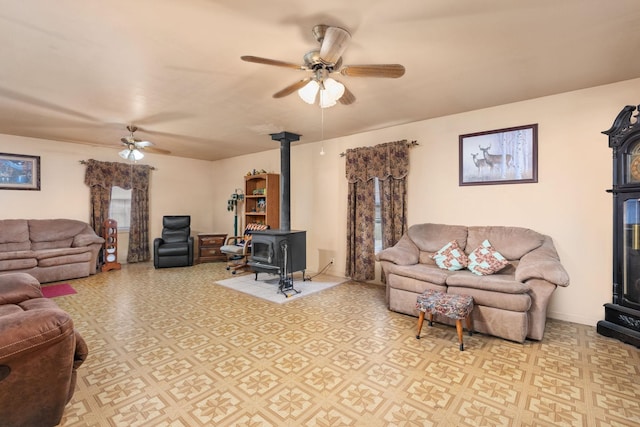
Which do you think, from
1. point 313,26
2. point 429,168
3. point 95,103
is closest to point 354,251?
point 429,168

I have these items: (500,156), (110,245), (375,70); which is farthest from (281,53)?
(110,245)

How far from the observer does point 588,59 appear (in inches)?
98.9

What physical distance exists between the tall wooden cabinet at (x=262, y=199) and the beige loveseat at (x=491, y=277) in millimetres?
2769

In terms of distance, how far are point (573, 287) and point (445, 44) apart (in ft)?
9.55

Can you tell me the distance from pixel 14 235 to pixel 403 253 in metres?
6.27

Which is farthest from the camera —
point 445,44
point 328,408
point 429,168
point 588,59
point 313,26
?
point 429,168

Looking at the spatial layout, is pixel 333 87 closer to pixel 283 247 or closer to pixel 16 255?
pixel 283 247

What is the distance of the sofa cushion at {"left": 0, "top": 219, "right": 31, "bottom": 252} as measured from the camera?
15.9ft

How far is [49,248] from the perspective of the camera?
519cm

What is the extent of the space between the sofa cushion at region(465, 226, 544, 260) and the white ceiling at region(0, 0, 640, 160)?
1.53 metres

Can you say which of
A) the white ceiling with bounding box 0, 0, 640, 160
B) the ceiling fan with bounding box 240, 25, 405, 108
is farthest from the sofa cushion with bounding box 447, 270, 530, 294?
the ceiling fan with bounding box 240, 25, 405, 108

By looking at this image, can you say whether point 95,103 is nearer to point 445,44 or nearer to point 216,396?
point 216,396

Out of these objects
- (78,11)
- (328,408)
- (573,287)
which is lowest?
(328,408)

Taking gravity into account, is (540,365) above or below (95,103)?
below
